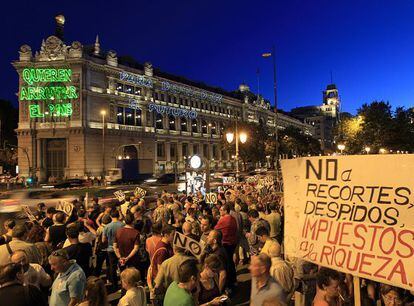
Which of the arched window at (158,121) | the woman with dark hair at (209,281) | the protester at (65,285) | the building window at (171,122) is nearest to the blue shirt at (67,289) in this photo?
the protester at (65,285)

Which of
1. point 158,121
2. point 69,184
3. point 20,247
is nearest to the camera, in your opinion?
point 20,247

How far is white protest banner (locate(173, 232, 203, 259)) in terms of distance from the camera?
625 centimetres

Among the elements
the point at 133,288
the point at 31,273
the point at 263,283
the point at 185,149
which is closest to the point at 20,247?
the point at 31,273

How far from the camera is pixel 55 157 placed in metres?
60.4

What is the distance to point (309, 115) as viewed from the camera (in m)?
193

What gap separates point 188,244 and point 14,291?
257cm

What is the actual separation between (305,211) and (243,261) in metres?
6.61

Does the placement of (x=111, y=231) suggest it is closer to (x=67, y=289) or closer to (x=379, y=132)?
(x=67, y=289)

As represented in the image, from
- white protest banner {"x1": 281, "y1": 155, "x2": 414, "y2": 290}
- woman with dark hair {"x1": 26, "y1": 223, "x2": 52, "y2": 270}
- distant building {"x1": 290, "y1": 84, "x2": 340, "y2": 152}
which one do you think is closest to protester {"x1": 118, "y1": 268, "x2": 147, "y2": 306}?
white protest banner {"x1": 281, "y1": 155, "x2": 414, "y2": 290}

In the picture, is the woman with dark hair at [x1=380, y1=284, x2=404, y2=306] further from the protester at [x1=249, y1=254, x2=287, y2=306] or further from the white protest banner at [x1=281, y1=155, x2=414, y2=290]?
the protester at [x1=249, y1=254, x2=287, y2=306]

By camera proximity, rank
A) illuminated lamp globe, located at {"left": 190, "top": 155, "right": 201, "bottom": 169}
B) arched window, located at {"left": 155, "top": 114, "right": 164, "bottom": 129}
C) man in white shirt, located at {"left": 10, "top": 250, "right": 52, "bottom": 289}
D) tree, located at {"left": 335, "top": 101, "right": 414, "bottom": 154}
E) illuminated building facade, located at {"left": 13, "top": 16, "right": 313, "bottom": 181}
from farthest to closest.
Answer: arched window, located at {"left": 155, "top": 114, "right": 164, "bottom": 129}
illuminated building facade, located at {"left": 13, "top": 16, "right": 313, "bottom": 181}
tree, located at {"left": 335, "top": 101, "right": 414, "bottom": 154}
illuminated lamp globe, located at {"left": 190, "top": 155, "right": 201, "bottom": 169}
man in white shirt, located at {"left": 10, "top": 250, "right": 52, "bottom": 289}

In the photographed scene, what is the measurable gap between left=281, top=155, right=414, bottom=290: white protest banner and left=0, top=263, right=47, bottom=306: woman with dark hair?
3033mm

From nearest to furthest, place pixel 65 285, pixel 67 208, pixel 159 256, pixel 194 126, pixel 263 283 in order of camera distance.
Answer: pixel 263 283 < pixel 65 285 < pixel 159 256 < pixel 67 208 < pixel 194 126

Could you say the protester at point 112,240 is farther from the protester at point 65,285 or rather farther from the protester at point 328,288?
the protester at point 328,288
